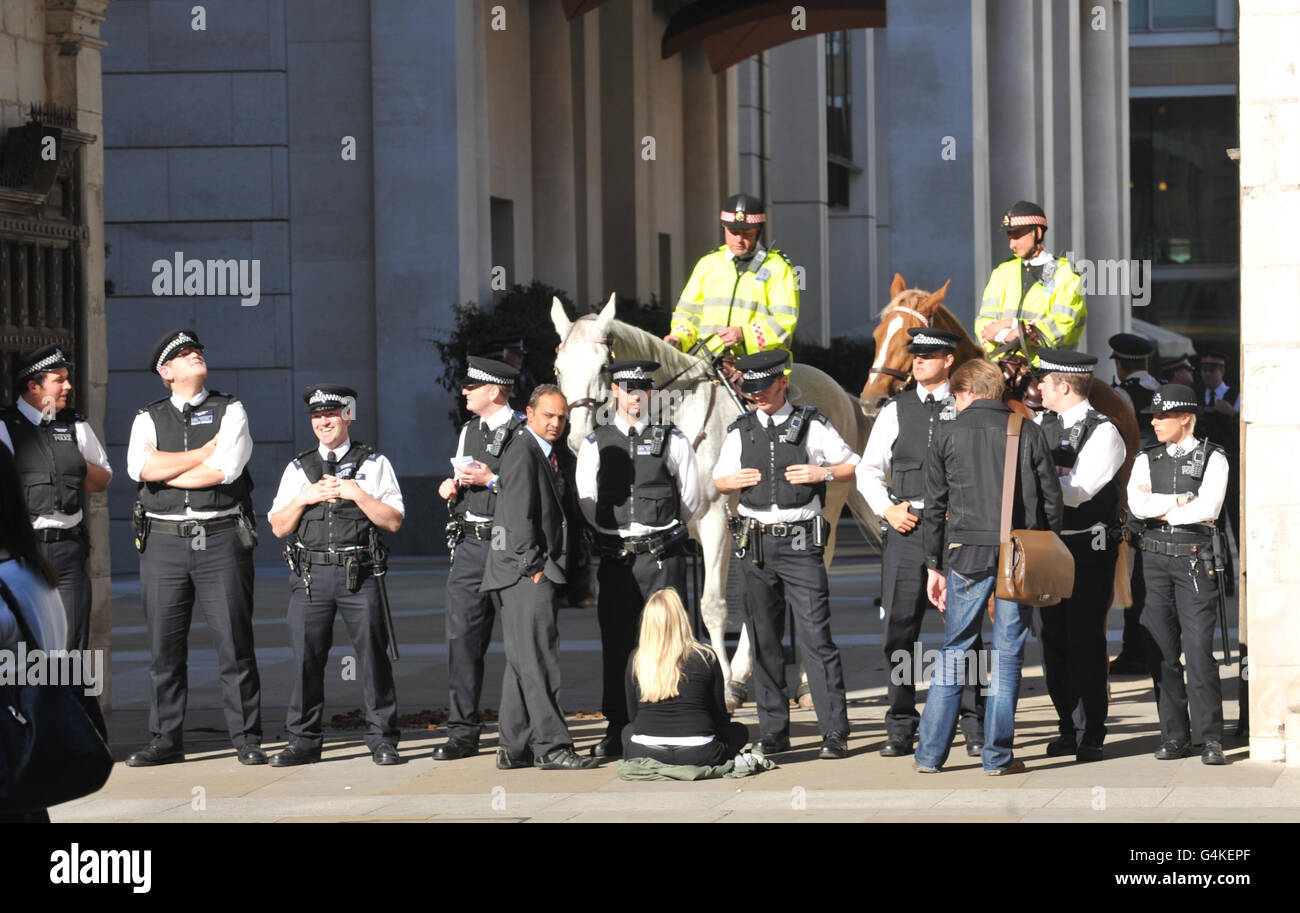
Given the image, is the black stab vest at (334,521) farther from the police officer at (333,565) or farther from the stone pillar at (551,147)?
the stone pillar at (551,147)

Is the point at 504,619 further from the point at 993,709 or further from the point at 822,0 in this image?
the point at 822,0

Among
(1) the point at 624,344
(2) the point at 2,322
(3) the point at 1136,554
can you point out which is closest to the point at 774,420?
(1) the point at 624,344

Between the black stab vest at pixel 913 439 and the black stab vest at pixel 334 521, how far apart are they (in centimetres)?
283

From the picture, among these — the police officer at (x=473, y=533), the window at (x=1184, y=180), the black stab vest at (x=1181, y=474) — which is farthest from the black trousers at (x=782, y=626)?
the window at (x=1184, y=180)

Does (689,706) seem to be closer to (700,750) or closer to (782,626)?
(700,750)

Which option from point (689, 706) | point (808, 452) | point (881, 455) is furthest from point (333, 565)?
point (881, 455)

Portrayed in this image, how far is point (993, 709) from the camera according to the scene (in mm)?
9211

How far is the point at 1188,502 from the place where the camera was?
31.6ft

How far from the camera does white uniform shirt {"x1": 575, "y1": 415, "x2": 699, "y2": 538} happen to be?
10203mm

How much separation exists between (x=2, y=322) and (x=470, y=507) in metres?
2.94

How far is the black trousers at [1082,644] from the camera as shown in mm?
9875

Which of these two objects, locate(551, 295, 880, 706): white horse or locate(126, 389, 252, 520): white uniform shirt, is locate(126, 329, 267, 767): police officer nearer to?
locate(126, 389, 252, 520): white uniform shirt

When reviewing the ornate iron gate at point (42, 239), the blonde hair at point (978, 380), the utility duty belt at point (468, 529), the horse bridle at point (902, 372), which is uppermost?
the ornate iron gate at point (42, 239)

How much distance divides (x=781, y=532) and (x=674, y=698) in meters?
1.40
